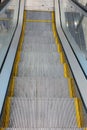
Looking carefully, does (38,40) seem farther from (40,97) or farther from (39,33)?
(40,97)

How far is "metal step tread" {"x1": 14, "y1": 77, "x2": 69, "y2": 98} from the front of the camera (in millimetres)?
3211

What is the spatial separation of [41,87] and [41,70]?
0.74 meters

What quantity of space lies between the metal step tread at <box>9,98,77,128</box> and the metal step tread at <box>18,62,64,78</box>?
107 centimetres

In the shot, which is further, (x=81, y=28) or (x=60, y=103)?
(x=81, y=28)

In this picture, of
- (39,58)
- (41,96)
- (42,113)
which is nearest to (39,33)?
(39,58)

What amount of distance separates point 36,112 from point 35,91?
1.71 feet

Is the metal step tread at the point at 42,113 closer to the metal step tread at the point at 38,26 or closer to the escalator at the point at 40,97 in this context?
the escalator at the point at 40,97

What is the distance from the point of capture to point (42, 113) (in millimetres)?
2732

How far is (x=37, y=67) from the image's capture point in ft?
13.6

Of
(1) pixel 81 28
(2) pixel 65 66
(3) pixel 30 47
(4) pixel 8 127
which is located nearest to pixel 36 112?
(4) pixel 8 127

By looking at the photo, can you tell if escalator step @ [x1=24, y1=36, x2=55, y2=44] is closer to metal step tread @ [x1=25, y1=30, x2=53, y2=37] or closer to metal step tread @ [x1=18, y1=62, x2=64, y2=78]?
metal step tread @ [x1=25, y1=30, x2=53, y2=37]

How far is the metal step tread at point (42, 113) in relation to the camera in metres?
2.61

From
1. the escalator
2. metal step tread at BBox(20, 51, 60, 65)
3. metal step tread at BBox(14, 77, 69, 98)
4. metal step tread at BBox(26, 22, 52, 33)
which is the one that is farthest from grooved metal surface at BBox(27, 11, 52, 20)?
metal step tread at BBox(14, 77, 69, 98)

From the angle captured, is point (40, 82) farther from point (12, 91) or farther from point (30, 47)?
point (30, 47)
